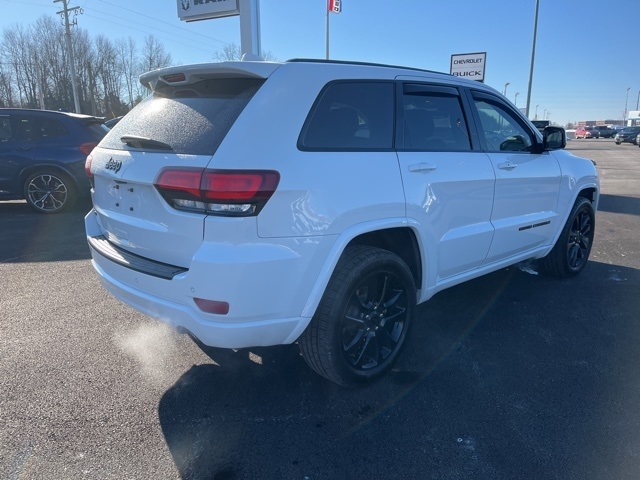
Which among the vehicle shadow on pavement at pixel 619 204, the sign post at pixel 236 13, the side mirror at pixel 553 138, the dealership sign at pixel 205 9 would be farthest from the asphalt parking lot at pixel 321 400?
the dealership sign at pixel 205 9

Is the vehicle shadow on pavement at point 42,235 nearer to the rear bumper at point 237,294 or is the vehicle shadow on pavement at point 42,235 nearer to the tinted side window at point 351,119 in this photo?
the rear bumper at point 237,294

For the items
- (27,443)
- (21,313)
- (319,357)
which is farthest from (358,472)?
(21,313)

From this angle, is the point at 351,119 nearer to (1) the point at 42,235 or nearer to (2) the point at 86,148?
(1) the point at 42,235

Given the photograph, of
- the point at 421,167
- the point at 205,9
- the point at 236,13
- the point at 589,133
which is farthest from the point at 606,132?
the point at 421,167

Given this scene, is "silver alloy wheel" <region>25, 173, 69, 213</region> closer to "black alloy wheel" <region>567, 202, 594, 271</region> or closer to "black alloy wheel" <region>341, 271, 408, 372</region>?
"black alloy wheel" <region>341, 271, 408, 372</region>

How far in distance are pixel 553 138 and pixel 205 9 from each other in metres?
11.1

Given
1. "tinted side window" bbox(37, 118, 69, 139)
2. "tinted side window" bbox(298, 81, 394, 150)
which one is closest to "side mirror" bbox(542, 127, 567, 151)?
"tinted side window" bbox(298, 81, 394, 150)

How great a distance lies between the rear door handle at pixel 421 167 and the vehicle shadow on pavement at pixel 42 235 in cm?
429

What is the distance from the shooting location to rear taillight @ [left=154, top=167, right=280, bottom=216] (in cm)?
217

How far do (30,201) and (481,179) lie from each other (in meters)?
7.44

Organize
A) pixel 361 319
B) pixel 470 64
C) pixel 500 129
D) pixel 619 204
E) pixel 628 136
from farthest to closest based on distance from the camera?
pixel 628 136, pixel 470 64, pixel 619 204, pixel 500 129, pixel 361 319

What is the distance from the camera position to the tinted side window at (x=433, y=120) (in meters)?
3.07

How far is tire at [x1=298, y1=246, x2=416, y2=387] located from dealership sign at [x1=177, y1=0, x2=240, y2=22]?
36.7 ft

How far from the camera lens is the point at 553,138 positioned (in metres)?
4.24
